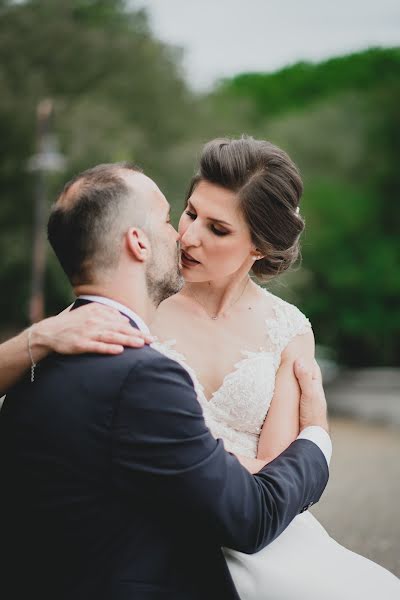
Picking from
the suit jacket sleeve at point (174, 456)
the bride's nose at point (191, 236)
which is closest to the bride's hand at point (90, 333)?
the suit jacket sleeve at point (174, 456)

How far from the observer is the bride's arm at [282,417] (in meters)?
2.94

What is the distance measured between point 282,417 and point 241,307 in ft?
2.59

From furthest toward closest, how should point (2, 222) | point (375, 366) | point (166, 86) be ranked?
1. point (375, 366)
2. point (166, 86)
3. point (2, 222)

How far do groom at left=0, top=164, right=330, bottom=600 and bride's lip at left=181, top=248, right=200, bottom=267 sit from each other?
93 cm

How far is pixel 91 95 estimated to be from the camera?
2827 cm

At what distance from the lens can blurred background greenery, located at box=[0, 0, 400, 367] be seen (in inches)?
1009

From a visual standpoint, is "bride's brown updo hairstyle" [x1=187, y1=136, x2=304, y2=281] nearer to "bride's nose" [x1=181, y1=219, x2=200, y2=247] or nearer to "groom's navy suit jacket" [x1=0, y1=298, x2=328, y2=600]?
"bride's nose" [x1=181, y1=219, x2=200, y2=247]

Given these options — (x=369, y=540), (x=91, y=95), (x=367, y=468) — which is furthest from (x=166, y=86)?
(x=369, y=540)

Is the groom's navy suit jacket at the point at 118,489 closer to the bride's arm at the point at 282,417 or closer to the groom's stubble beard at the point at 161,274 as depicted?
the groom's stubble beard at the point at 161,274

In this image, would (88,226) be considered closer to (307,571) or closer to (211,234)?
(211,234)

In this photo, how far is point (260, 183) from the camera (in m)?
3.32

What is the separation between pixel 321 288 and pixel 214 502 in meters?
34.6

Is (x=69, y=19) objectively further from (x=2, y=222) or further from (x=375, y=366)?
(x=375, y=366)

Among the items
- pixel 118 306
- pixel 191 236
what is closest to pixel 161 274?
pixel 118 306
